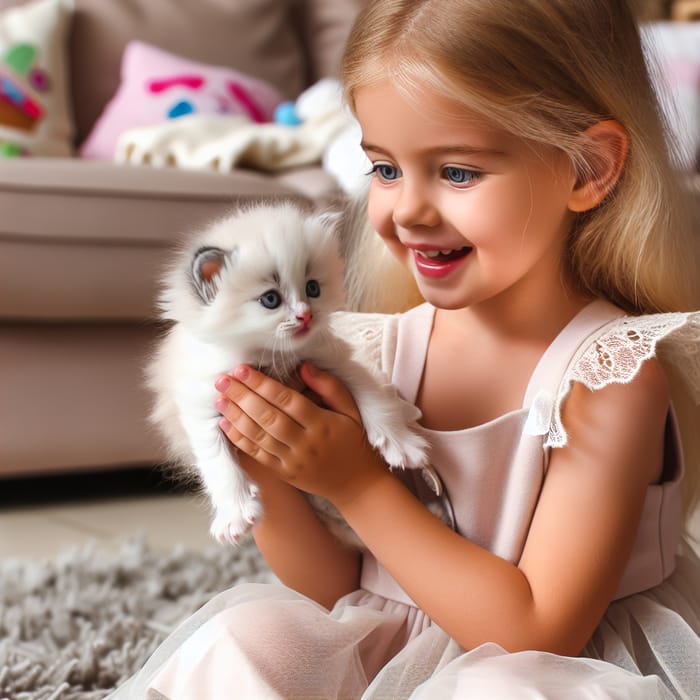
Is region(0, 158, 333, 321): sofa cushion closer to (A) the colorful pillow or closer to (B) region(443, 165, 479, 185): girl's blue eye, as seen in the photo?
(A) the colorful pillow

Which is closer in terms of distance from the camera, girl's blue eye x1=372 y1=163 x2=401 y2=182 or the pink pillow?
girl's blue eye x1=372 y1=163 x2=401 y2=182

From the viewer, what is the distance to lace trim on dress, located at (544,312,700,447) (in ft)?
2.64

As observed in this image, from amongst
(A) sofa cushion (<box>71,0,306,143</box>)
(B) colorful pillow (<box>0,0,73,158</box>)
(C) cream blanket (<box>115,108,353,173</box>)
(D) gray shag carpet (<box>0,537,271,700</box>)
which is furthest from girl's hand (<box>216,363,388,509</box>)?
(A) sofa cushion (<box>71,0,306,143</box>)

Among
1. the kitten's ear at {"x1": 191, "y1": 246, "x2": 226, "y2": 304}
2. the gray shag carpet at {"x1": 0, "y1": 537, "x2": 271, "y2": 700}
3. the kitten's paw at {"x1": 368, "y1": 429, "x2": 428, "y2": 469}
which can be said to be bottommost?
the gray shag carpet at {"x1": 0, "y1": 537, "x2": 271, "y2": 700}

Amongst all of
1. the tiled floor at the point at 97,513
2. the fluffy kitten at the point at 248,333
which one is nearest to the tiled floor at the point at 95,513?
the tiled floor at the point at 97,513

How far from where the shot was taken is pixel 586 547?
786 millimetres

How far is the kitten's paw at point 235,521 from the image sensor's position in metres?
0.75

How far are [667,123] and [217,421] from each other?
50 centimetres

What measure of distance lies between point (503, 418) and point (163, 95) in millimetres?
1527

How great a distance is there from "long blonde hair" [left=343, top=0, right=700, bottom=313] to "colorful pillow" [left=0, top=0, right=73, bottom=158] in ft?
4.34

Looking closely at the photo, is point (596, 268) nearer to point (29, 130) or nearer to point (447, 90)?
point (447, 90)

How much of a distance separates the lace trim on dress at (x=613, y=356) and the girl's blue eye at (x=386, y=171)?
0.74ft

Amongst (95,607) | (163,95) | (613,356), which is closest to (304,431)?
(613,356)

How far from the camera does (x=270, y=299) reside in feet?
2.38
